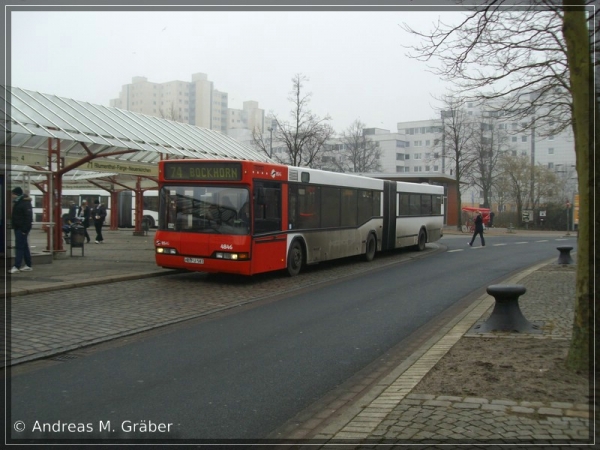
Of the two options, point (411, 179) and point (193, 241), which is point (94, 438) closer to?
point (193, 241)

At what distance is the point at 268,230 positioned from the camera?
1487cm

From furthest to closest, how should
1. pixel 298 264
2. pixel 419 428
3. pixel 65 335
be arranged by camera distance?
pixel 298 264 < pixel 65 335 < pixel 419 428

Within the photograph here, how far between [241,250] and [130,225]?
35.4 meters

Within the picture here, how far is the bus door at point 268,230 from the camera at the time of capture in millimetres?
14328

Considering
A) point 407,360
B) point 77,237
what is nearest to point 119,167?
point 77,237

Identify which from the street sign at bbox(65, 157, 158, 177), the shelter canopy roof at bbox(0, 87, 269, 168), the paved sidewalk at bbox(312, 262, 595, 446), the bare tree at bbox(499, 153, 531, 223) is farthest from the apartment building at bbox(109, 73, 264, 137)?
the paved sidewalk at bbox(312, 262, 595, 446)

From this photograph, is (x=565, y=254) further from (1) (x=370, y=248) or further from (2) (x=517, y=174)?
(2) (x=517, y=174)

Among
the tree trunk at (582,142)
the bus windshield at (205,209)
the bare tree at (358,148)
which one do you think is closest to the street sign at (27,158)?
the bus windshield at (205,209)

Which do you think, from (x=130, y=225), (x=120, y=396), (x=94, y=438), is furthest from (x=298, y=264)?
(x=130, y=225)

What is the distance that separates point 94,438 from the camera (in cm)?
481

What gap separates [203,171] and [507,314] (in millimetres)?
8544

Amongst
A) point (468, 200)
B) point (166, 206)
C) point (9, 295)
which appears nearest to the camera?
point (9, 295)

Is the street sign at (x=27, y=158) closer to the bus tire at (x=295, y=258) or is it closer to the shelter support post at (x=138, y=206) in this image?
the bus tire at (x=295, y=258)

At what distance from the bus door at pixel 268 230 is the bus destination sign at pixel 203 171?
24.4 inches
